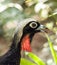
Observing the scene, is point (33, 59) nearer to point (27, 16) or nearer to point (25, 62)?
point (25, 62)

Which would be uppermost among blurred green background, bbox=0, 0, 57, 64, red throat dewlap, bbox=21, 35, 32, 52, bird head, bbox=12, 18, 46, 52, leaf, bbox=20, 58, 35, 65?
blurred green background, bbox=0, 0, 57, 64

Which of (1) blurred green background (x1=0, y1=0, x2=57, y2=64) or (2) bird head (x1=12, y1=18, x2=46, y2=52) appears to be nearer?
(2) bird head (x1=12, y1=18, x2=46, y2=52)

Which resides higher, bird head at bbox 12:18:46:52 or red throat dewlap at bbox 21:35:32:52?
bird head at bbox 12:18:46:52

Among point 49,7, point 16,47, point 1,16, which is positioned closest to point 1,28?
point 1,16

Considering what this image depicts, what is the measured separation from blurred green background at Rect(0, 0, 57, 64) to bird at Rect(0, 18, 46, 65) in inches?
2.4

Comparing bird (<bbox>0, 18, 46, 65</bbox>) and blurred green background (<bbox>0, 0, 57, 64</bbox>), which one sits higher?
blurred green background (<bbox>0, 0, 57, 64</bbox>)

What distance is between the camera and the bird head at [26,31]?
69.2 inches

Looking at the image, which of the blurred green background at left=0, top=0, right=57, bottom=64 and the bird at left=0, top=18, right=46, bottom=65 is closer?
the bird at left=0, top=18, right=46, bottom=65

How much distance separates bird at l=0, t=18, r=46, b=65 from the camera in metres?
1.73

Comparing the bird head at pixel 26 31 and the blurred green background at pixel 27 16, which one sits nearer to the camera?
the bird head at pixel 26 31

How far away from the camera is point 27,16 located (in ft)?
6.14

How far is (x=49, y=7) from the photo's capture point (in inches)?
76.0

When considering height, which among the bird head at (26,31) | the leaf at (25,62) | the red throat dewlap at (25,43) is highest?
the bird head at (26,31)

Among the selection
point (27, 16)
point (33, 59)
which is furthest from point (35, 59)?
point (27, 16)
